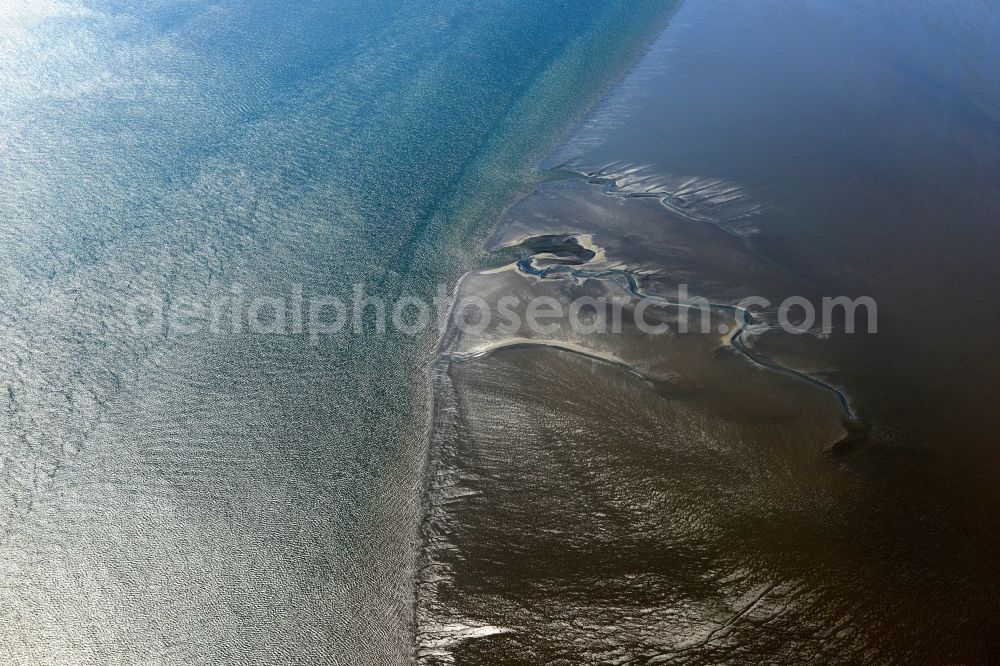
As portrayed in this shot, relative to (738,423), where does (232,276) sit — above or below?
above

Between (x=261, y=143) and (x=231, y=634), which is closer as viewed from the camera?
(x=231, y=634)

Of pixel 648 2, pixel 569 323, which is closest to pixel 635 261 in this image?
pixel 569 323

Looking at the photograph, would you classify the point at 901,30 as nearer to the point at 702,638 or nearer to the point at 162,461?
the point at 702,638

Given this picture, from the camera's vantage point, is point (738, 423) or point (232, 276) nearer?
point (738, 423)
